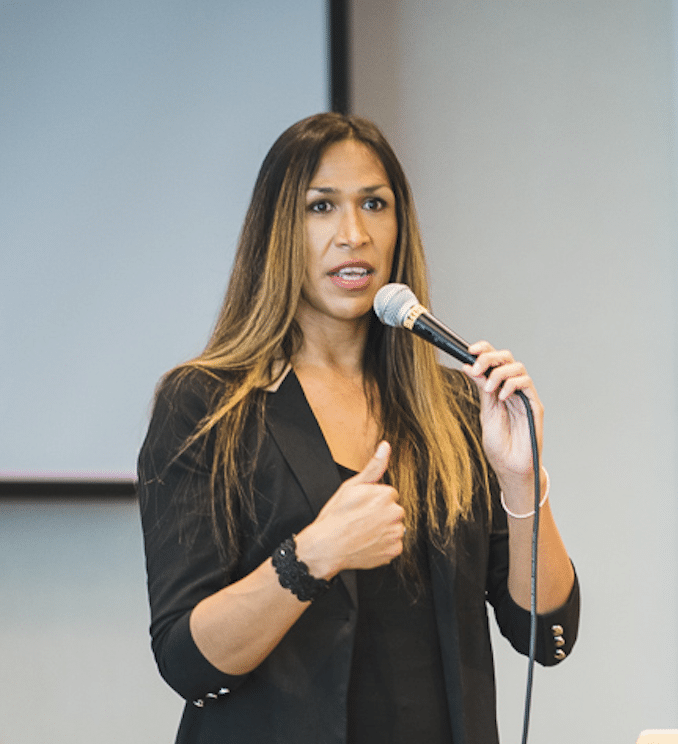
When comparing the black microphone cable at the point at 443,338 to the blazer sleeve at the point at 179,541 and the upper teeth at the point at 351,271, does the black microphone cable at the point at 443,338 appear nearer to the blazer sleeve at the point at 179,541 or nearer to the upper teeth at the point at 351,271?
the upper teeth at the point at 351,271

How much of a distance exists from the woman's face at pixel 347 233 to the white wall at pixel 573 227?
0.79 m

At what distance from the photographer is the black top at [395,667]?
1.35 metres

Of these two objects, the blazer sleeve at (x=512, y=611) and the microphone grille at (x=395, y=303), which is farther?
the blazer sleeve at (x=512, y=611)

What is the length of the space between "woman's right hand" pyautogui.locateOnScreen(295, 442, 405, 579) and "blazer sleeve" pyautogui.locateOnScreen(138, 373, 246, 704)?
0.18 meters

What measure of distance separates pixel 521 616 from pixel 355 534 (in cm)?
42

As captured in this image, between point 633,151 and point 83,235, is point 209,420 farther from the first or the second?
point 633,151

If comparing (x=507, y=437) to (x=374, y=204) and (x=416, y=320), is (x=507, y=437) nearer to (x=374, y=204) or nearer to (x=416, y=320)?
(x=416, y=320)

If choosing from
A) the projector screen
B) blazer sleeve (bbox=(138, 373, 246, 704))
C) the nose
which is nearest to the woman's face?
the nose

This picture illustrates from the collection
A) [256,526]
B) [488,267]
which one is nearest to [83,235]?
[488,267]

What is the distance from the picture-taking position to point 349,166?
1562 millimetres

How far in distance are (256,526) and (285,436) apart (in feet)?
0.43

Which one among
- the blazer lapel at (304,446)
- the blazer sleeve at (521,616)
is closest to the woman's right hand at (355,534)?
the blazer lapel at (304,446)

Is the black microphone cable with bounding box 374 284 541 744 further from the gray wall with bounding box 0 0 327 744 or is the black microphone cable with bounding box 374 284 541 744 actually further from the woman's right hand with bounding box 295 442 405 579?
the gray wall with bounding box 0 0 327 744

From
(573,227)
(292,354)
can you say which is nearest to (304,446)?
(292,354)
